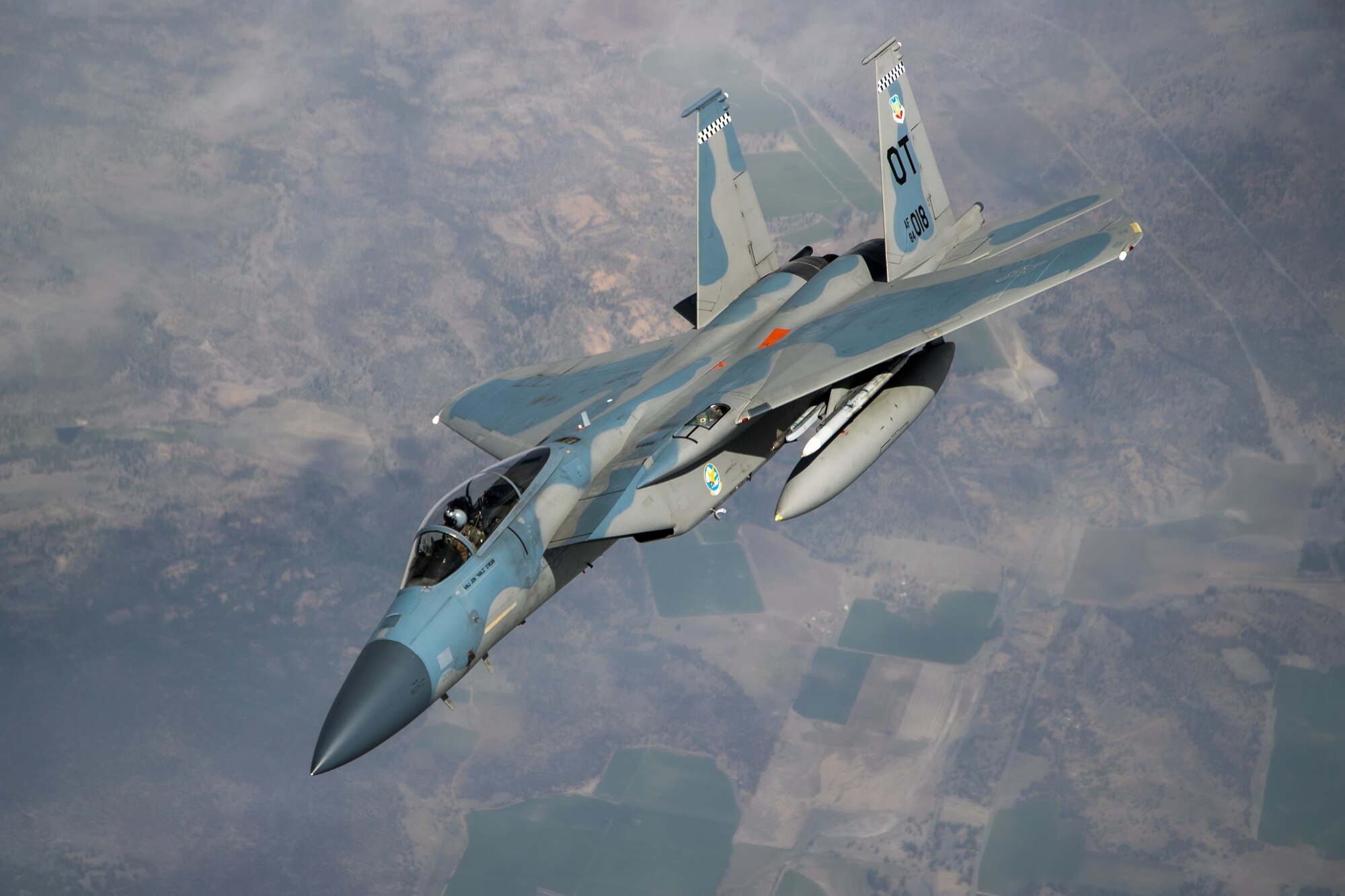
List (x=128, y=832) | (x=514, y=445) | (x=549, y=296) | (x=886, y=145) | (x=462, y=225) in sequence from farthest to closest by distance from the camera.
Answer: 1. (x=462, y=225)
2. (x=549, y=296)
3. (x=128, y=832)
4. (x=886, y=145)
5. (x=514, y=445)

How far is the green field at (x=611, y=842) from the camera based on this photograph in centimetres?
5844

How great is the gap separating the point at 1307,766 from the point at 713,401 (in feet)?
188

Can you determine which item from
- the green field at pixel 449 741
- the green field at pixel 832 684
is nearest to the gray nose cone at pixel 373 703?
the green field at pixel 449 741

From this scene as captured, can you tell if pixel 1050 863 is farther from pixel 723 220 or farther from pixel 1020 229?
pixel 723 220

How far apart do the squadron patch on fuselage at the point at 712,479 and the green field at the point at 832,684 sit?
1742 inches

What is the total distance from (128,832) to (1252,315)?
236 ft

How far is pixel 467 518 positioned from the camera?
16.8 metres

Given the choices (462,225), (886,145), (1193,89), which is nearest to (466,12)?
(462,225)

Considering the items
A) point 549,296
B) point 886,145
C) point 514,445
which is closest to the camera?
point 514,445

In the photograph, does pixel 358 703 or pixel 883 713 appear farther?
pixel 883 713

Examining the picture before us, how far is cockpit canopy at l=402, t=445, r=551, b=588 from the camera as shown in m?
16.3

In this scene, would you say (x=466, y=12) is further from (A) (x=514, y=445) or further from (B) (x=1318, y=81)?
(A) (x=514, y=445)

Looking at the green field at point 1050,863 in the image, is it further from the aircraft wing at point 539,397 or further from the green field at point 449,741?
the aircraft wing at point 539,397

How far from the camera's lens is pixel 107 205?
217 feet
